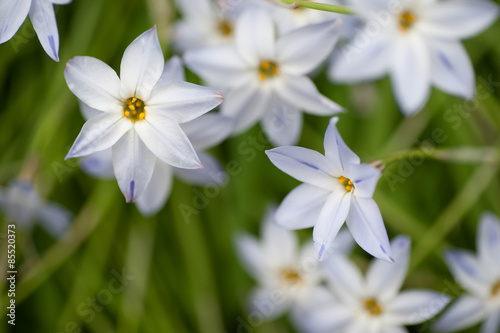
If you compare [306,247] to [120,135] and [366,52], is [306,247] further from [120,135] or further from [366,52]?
[120,135]

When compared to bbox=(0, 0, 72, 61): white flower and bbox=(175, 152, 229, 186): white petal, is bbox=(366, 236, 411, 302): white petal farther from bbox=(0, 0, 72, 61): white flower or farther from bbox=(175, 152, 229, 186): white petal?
bbox=(0, 0, 72, 61): white flower

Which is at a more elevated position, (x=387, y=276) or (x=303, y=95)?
(x=303, y=95)

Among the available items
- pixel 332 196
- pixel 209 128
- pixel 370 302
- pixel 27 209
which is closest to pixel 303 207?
pixel 332 196

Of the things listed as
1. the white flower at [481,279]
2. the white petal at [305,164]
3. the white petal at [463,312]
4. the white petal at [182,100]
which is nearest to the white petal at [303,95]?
the white petal at [305,164]

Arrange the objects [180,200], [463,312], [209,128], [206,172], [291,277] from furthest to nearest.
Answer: [180,200]
[291,277]
[463,312]
[206,172]
[209,128]

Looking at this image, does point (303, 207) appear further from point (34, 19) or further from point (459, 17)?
point (459, 17)

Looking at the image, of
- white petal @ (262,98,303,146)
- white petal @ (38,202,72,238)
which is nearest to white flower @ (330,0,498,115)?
white petal @ (262,98,303,146)
